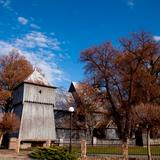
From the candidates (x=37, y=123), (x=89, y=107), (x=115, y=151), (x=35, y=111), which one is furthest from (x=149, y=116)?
(x=89, y=107)

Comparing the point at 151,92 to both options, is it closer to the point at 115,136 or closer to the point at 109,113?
the point at 109,113

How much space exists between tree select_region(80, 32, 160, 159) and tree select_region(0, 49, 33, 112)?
36.1ft

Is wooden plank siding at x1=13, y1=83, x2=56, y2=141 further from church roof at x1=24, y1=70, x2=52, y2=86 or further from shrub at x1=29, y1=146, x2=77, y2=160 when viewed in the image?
shrub at x1=29, y1=146, x2=77, y2=160

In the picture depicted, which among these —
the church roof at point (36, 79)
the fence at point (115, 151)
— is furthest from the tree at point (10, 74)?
the fence at point (115, 151)

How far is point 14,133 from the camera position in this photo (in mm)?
40531

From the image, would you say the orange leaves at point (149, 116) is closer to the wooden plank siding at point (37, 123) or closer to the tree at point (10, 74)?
the wooden plank siding at point (37, 123)

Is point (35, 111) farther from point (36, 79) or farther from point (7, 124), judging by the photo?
point (7, 124)

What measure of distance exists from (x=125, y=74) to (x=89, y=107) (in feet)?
32.2

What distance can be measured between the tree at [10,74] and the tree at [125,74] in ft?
36.1

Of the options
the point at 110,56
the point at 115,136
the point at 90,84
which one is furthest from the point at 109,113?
the point at 115,136

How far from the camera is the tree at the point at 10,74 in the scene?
48.8 meters

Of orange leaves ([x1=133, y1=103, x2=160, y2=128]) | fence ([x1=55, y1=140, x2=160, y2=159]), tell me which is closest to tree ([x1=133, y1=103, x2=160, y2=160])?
orange leaves ([x1=133, y1=103, x2=160, y2=128])

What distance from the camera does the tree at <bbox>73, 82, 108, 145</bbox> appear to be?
47000mm

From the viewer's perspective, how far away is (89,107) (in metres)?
49.2
